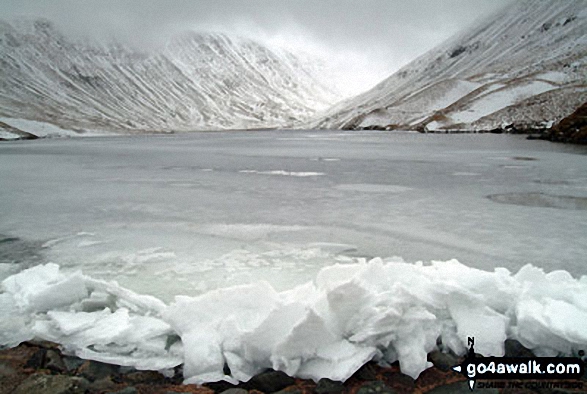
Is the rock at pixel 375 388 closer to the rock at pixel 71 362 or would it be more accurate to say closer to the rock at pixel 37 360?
the rock at pixel 71 362

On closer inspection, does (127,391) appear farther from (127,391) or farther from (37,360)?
(37,360)

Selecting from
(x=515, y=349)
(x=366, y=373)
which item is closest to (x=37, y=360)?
(x=366, y=373)

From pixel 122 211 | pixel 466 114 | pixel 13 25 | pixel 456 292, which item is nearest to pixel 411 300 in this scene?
pixel 456 292

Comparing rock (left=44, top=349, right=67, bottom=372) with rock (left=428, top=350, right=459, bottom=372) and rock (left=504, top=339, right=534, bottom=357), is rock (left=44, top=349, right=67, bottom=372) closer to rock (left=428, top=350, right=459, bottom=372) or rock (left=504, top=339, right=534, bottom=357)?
rock (left=428, top=350, right=459, bottom=372)

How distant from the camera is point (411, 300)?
4.63 metres

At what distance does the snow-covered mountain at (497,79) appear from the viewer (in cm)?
7769

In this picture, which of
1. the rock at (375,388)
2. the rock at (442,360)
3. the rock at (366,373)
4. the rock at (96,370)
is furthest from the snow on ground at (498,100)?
the rock at (96,370)

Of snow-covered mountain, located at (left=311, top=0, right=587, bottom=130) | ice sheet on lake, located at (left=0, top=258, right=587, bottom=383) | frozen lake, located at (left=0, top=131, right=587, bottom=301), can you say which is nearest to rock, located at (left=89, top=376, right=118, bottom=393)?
ice sheet on lake, located at (left=0, top=258, right=587, bottom=383)

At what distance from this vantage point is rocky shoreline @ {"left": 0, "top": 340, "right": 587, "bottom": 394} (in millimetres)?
3748

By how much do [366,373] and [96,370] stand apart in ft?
8.32

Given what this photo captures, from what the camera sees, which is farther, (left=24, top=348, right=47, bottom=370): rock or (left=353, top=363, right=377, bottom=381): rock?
(left=24, top=348, right=47, bottom=370): rock

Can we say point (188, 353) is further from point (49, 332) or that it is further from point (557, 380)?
point (557, 380)

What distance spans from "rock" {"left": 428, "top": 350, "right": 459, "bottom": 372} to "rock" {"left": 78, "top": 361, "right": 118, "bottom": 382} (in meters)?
3.02

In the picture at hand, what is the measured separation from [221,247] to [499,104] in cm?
9027
